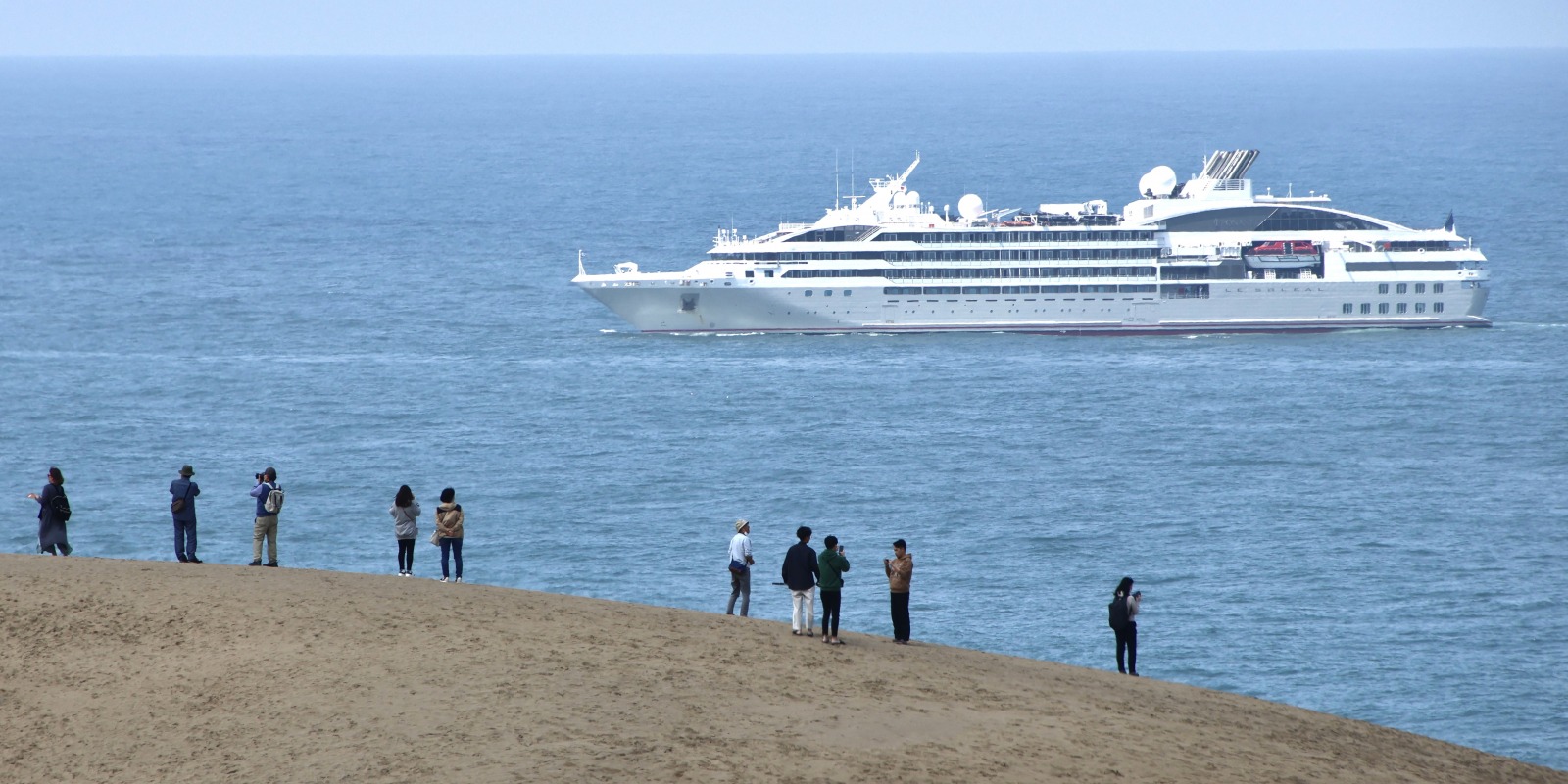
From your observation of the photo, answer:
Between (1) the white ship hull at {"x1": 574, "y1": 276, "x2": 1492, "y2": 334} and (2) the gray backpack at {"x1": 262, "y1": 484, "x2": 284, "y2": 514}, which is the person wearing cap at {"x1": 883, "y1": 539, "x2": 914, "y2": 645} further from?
(1) the white ship hull at {"x1": 574, "y1": 276, "x2": 1492, "y2": 334}

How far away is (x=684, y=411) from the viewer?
67.6 metres

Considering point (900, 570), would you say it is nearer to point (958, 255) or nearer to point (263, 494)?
point (263, 494)

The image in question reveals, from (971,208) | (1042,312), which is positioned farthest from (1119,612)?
(971,208)

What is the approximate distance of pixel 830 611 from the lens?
25625 mm

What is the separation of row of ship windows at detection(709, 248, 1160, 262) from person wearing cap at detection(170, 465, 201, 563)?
2341 inches

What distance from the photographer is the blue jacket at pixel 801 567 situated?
24.9 metres

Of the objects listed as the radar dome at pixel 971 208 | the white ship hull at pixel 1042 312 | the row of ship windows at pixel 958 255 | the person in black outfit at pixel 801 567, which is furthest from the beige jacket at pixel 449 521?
the radar dome at pixel 971 208

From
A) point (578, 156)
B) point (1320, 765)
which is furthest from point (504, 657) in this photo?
point (578, 156)

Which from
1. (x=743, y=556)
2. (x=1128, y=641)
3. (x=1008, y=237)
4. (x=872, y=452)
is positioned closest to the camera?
(x=743, y=556)

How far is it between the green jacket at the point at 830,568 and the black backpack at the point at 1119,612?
4251mm

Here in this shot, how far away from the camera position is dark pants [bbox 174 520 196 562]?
28.6 m

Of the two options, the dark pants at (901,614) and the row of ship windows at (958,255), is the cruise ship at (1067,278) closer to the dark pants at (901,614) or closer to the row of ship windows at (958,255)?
the row of ship windows at (958,255)

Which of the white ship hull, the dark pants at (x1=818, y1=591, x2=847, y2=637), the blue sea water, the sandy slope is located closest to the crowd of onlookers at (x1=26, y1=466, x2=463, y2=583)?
the sandy slope

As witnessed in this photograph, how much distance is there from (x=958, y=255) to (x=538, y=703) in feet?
223
